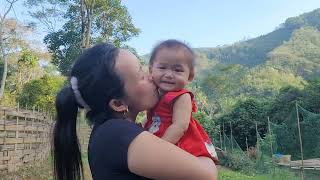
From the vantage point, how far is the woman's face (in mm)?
1354

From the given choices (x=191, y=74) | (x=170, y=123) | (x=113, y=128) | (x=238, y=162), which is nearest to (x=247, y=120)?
(x=238, y=162)

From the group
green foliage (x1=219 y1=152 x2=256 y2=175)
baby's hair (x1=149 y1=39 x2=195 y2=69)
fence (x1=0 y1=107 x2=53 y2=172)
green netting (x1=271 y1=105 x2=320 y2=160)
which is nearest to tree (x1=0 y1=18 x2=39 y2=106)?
green foliage (x1=219 y1=152 x2=256 y2=175)

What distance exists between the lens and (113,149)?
119cm

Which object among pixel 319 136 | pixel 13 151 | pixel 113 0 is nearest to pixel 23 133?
pixel 13 151

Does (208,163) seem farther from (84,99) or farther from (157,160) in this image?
(84,99)

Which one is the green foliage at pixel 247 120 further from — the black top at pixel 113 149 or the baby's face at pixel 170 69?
the black top at pixel 113 149

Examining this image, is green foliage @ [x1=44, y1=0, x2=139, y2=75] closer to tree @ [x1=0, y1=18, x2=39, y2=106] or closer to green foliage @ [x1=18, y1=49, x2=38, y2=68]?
green foliage @ [x1=18, y1=49, x2=38, y2=68]

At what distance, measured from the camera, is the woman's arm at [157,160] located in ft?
3.73

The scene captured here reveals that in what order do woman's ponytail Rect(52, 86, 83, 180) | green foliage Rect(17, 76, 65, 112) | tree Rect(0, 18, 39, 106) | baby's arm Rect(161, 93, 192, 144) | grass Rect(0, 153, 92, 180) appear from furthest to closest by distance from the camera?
tree Rect(0, 18, 39, 106)
green foliage Rect(17, 76, 65, 112)
grass Rect(0, 153, 92, 180)
baby's arm Rect(161, 93, 192, 144)
woman's ponytail Rect(52, 86, 83, 180)

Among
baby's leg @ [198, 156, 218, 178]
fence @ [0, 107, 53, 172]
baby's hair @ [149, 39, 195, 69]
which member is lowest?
fence @ [0, 107, 53, 172]

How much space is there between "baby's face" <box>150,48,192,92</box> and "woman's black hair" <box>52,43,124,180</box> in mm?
390

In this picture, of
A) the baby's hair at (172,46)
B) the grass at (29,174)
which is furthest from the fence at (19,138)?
the baby's hair at (172,46)

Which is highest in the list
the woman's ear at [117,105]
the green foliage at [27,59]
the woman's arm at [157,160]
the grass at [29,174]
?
the woman's ear at [117,105]

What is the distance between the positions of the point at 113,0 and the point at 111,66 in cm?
2006
